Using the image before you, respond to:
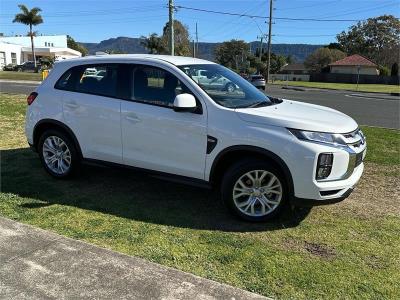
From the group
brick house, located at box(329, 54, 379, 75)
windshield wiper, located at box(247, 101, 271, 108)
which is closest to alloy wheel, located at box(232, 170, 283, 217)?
windshield wiper, located at box(247, 101, 271, 108)

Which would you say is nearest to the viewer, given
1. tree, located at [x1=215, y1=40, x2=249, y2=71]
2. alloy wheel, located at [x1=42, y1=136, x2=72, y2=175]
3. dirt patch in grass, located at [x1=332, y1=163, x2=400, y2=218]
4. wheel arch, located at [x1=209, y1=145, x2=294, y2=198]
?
wheel arch, located at [x1=209, y1=145, x2=294, y2=198]

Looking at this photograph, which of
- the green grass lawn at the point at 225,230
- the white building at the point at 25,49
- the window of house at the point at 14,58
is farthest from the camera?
the window of house at the point at 14,58

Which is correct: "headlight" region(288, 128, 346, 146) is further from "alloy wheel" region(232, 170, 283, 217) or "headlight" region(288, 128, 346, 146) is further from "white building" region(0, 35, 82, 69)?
"white building" region(0, 35, 82, 69)

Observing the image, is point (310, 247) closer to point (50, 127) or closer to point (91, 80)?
point (91, 80)

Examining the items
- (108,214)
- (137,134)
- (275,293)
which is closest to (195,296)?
(275,293)

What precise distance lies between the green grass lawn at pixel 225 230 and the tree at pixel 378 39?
97.5m

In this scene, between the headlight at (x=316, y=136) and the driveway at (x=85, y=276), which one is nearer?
the driveway at (x=85, y=276)

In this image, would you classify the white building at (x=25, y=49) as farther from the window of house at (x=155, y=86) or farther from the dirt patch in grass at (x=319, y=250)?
the dirt patch in grass at (x=319, y=250)

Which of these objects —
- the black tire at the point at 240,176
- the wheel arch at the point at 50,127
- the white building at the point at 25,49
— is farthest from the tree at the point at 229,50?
the black tire at the point at 240,176

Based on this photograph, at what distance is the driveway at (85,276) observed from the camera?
3.41 meters

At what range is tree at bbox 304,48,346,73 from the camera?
99688 millimetres

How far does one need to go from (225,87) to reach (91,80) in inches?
69.9

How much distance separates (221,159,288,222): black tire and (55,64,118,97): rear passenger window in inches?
72.2

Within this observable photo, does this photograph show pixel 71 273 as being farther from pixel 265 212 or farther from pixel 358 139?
pixel 358 139
